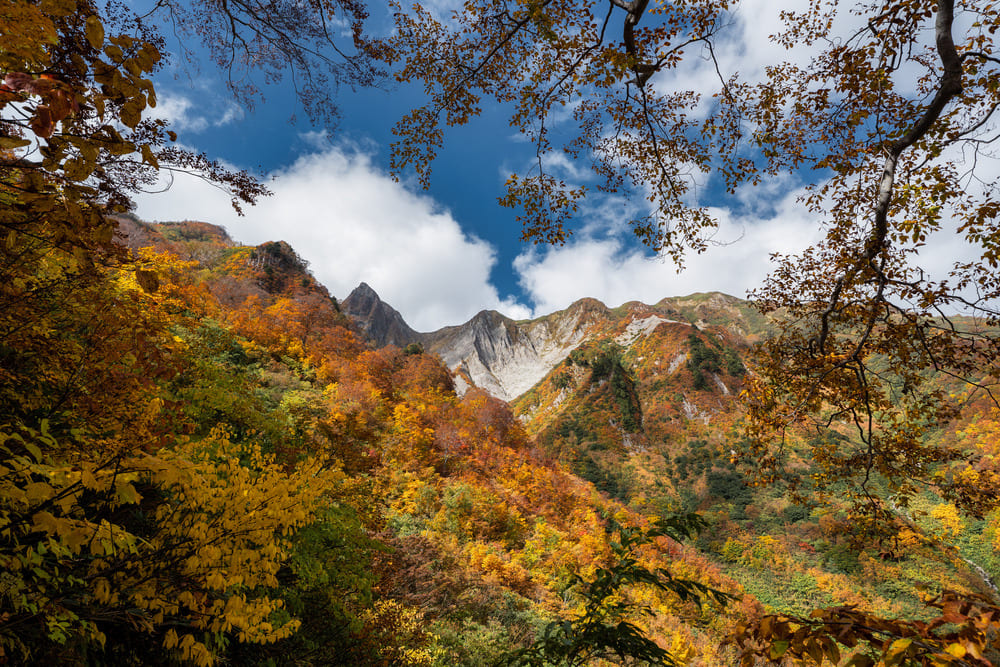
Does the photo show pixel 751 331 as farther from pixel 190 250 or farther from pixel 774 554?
pixel 190 250

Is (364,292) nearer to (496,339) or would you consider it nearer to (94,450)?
(496,339)

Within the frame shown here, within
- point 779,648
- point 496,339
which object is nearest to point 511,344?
point 496,339

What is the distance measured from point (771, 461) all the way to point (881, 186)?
3461 millimetres

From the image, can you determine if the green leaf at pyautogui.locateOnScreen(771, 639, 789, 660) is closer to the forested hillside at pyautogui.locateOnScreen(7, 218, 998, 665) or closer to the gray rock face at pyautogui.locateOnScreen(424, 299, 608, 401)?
the forested hillside at pyautogui.locateOnScreen(7, 218, 998, 665)

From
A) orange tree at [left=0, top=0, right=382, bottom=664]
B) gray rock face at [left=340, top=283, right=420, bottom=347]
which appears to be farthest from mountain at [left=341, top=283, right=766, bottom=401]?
orange tree at [left=0, top=0, right=382, bottom=664]

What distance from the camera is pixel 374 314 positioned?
94750 mm

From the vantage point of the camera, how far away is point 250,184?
117 inches

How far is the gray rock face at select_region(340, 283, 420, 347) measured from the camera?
92.8 meters

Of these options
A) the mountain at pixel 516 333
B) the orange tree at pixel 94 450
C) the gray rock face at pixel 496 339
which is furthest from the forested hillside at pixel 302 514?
the gray rock face at pixel 496 339

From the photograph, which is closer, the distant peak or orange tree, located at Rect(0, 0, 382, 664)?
orange tree, located at Rect(0, 0, 382, 664)

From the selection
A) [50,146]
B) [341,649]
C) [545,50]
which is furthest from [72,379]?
[545,50]

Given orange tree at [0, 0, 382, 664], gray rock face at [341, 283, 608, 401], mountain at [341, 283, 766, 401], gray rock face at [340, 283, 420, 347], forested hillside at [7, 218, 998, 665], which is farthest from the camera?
gray rock face at [341, 283, 608, 401]

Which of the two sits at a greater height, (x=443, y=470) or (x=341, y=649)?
(x=443, y=470)

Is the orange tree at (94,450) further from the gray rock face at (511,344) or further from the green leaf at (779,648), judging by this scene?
the gray rock face at (511,344)
